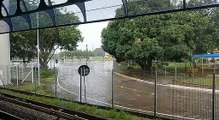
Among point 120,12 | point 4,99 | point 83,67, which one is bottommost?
point 4,99

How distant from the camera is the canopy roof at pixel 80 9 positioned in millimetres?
6971

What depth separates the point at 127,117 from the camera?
33.1ft

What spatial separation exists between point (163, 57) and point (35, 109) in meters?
23.4

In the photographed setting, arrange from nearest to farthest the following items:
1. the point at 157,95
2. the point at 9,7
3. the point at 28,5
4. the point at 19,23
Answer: the point at 28,5, the point at 9,7, the point at 19,23, the point at 157,95

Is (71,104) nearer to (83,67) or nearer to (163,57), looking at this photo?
(83,67)

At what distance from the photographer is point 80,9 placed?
28.7ft

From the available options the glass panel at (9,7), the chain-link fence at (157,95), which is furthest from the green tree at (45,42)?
the glass panel at (9,7)

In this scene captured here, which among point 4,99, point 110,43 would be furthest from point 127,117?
point 110,43

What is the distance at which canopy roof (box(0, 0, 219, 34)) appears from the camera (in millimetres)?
6971

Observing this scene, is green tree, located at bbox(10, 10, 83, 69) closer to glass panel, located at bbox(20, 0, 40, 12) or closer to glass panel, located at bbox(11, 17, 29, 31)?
glass panel, located at bbox(11, 17, 29, 31)

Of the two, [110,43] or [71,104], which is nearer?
[71,104]

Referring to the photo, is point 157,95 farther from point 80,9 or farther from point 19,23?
point 80,9

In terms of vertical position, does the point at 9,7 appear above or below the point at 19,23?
above

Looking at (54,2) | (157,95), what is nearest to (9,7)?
(54,2)
